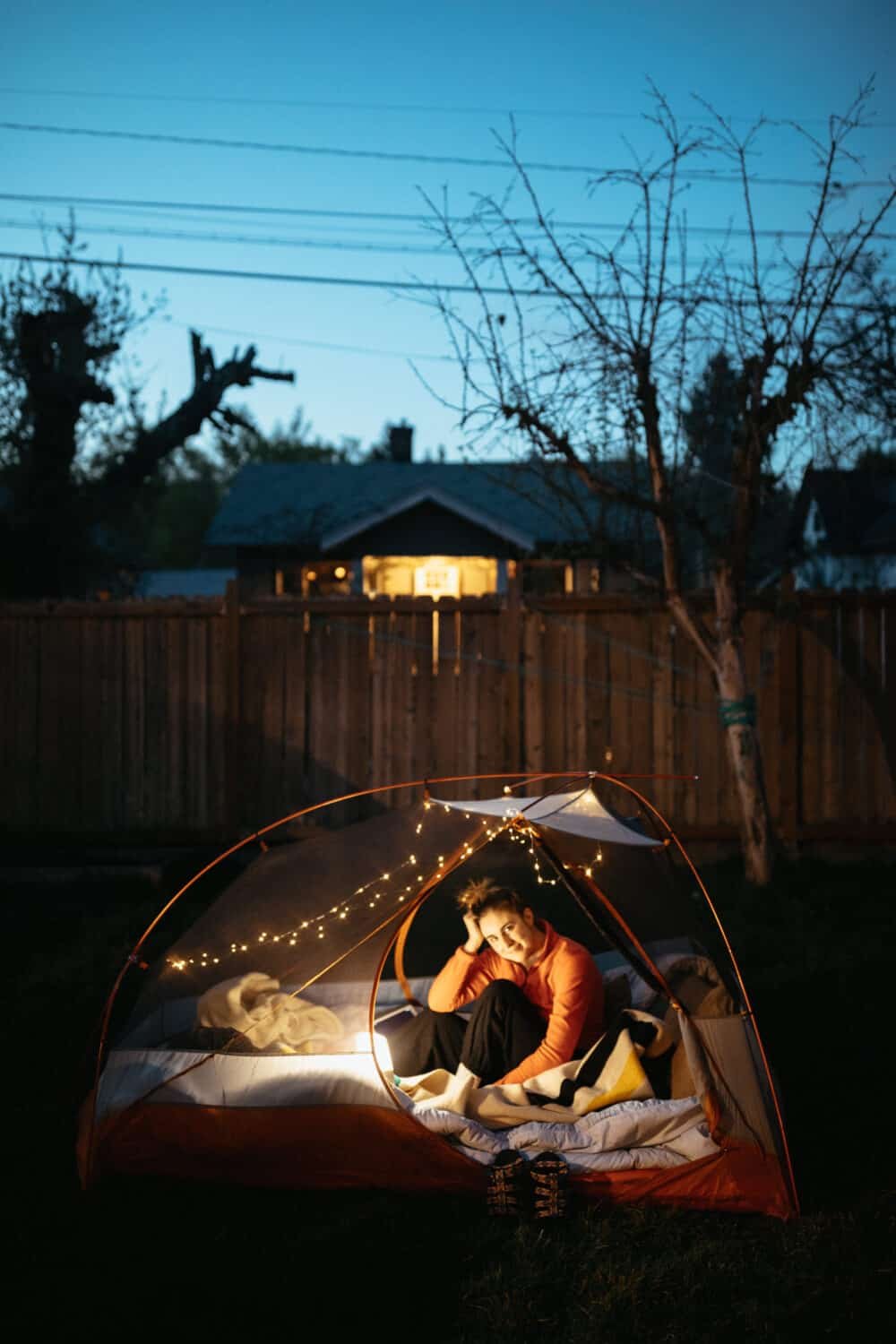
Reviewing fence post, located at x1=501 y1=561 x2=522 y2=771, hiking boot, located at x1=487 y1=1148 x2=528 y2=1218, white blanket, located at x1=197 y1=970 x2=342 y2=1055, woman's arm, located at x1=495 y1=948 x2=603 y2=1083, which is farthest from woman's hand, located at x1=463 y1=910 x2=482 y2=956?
fence post, located at x1=501 y1=561 x2=522 y2=771

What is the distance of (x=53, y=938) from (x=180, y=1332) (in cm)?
366

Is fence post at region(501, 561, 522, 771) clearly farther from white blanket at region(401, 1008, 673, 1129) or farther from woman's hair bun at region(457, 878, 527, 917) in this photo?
white blanket at region(401, 1008, 673, 1129)

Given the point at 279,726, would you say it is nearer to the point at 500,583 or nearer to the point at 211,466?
the point at 500,583

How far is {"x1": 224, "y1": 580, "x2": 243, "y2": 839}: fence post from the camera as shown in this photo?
26.2 feet

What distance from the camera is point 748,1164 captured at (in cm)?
365

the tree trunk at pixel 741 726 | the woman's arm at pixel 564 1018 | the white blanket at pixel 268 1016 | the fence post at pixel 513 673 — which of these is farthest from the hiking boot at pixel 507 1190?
the fence post at pixel 513 673

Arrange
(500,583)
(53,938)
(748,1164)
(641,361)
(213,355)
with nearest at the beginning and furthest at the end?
(748,1164), (53,938), (641,361), (213,355), (500,583)

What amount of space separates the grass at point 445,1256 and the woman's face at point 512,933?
38.2 inches

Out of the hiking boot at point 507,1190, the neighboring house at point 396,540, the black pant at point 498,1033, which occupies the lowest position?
the hiking boot at point 507,1190

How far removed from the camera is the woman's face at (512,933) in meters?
4.34

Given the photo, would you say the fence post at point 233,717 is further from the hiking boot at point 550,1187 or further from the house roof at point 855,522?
the house roof at point 855,522

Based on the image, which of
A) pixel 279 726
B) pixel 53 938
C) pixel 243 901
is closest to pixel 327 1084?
pixel 243 901

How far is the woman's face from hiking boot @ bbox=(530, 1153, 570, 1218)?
86 cm

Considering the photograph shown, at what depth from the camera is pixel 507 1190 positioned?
3.58 m
